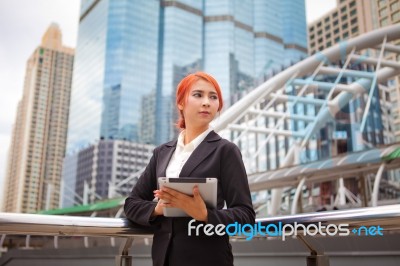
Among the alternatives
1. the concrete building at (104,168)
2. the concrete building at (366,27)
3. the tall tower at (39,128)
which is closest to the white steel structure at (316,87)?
the concrete building at (366,27)

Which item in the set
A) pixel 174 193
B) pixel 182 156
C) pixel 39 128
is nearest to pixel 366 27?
pixel 182 156

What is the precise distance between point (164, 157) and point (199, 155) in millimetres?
216

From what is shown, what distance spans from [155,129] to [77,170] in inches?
730

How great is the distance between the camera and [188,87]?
1686 mm

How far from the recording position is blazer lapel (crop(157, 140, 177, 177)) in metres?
1.66

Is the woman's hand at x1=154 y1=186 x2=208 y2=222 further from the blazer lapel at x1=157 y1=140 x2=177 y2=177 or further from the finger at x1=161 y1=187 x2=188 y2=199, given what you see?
the blazer lapel at x1=157 y1=140 x2=177 y2=177

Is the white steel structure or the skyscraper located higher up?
the skyscraper

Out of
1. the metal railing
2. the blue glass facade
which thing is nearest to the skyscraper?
the blue glass facade

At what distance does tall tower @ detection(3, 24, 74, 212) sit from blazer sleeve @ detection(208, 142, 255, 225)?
317ft

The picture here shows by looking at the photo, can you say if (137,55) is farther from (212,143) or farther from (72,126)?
(212,143)

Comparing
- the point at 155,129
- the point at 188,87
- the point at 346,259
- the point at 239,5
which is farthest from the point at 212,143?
the point at 239,5

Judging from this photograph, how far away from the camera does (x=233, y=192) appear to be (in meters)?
1.43

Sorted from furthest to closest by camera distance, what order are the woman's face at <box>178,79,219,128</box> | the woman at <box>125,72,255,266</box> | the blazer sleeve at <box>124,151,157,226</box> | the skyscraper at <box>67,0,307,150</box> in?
the skyscraper at <box>67,0,307,150</box>, the woman's face at <box>178,79,219,128</box>, the blazer sleeve at <box>124,151,157,226</box>, the woman at <box>125,72,255,266</box>

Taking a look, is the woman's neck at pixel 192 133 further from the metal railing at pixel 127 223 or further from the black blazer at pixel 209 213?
the metal railing at pixel 127 223
